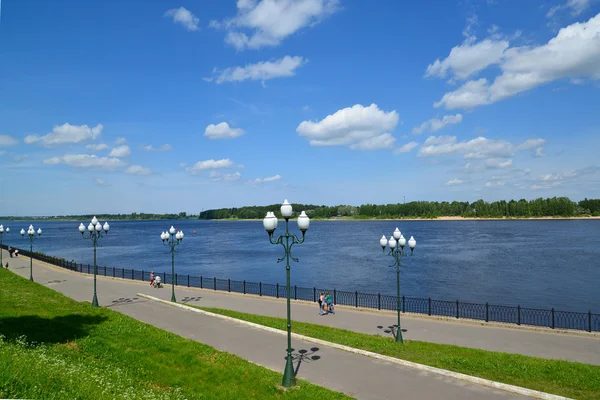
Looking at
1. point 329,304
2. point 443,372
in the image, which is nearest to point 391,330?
point 329,304

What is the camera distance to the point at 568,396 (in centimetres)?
1038

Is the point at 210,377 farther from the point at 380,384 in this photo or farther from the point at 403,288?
the point at 403,288

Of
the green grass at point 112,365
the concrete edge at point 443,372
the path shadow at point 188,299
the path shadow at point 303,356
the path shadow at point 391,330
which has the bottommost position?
the path shadow at point 188,299

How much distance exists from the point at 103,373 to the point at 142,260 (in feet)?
204

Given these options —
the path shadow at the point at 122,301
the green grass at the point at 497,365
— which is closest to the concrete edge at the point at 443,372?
the green grass at the point at 497,365

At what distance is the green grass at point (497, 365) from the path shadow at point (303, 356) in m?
1.50

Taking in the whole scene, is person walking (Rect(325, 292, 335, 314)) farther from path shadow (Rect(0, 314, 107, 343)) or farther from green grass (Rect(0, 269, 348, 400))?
path shadow (Rect(0, 314, 107, 343))

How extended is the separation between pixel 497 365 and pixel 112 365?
437 inches

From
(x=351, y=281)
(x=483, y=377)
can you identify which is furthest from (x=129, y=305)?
(x=351, y=281)

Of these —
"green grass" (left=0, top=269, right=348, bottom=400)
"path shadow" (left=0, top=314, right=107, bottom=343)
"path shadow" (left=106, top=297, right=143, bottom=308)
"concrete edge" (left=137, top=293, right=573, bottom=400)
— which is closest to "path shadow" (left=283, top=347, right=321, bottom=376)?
"concrete edge" (left=137, top=293, right=573, bottom=400)

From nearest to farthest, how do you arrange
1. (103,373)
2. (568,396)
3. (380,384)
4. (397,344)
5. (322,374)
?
1. (103,373)
2. (568,396)
3. (380,384)
4. (322,374)
5. (397,344)

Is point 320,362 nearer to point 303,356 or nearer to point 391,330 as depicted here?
point 303,356

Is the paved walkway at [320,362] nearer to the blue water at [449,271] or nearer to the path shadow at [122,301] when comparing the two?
the path shadow at [122,301]

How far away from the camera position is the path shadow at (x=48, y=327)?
41.7ft
